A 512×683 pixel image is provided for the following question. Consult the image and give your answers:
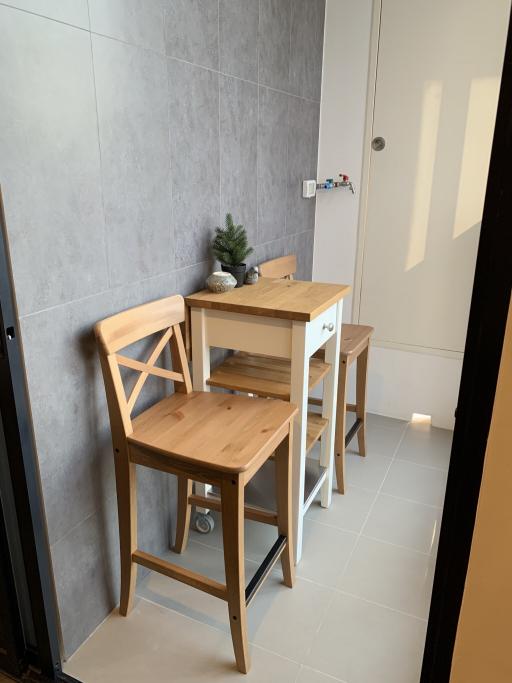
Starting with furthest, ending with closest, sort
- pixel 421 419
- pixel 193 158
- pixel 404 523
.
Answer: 1. pixel 421 419
2. pixel 404 523
3. pixel 193 158

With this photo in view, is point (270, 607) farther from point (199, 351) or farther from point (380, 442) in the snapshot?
point (380, 442)

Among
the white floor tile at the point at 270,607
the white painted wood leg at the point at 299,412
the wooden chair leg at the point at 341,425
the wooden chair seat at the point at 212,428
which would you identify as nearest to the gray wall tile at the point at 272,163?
the wooden chair leg at the point at 341,425

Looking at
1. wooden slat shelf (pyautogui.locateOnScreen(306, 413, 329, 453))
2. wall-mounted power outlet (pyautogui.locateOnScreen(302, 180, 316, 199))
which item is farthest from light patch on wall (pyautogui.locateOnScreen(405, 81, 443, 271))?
wooden slat shelf (pyautogui.locateOnScreen(306, 413, 329, 453))

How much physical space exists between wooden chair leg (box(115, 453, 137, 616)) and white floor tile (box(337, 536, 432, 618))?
70 cm

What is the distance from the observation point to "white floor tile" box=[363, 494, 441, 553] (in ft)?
6.50

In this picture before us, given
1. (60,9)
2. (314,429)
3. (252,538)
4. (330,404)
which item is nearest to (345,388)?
(330,404)

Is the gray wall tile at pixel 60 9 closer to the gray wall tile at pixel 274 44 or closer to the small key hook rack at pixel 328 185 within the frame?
the gray wall tile at pixel 274 44

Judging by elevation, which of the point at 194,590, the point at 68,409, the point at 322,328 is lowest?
the point at 194,590

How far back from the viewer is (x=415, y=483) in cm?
233

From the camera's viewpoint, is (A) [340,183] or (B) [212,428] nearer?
(B) [212,428]

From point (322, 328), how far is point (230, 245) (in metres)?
0.44

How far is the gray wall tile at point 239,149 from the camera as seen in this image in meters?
Result: 1.89

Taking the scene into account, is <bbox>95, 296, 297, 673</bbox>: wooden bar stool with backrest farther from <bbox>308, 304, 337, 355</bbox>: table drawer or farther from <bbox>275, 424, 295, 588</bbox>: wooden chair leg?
<bbox>308, 304, 337, 355</bbox>: table drawer

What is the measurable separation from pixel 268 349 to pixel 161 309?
14.2 inches
